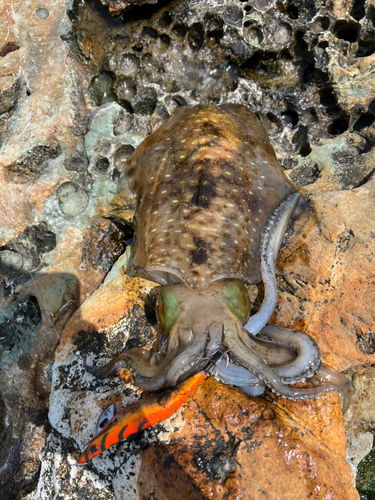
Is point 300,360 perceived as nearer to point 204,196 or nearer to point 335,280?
point 335,280

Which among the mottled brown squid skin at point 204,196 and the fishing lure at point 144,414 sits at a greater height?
the mottled brown squid skin at point 204,196

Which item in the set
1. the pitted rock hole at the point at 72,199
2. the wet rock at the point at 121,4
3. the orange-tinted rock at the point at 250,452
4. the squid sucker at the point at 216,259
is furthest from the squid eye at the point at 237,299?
the wet rock at the point at 121,4

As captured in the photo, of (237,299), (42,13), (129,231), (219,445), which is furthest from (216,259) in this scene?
(42,13)

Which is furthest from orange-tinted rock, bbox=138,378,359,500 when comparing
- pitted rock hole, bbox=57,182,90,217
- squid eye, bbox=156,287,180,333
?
pitted rock hole, bbox=57,182,90,217

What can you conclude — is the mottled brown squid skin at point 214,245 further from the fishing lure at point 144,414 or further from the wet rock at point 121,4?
the wet rock at point 121,4

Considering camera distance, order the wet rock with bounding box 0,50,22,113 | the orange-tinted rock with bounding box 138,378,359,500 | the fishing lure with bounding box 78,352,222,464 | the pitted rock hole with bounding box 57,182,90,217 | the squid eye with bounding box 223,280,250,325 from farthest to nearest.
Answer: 1. the wet rock with bounding box 0,50,22,113
2. the pitted rock hole with bounding box 57,182,90,217
3. the squid eye with bounding box 223,280,250,325
4. the fishing lure with bounding box 78,352,222,464
5. the orange-tinted rock with bounding box 138,378,359,500

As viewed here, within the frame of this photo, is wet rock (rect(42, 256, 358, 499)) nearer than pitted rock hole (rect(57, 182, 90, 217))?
Yes

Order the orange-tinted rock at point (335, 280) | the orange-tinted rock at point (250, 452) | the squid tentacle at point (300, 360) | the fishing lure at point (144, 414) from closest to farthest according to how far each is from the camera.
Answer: the orange-tinted rock at point (250, 452) → the fishing lure at point (144, 414) → the squid tentacle at point (300, 360) → the orange-tinted rock at point (335, 280)

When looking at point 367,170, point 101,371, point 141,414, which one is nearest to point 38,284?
point 101,371

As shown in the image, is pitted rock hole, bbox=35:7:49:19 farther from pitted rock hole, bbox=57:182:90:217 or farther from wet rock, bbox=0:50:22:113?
pitted rock hole, bbox=57:182:90:217
